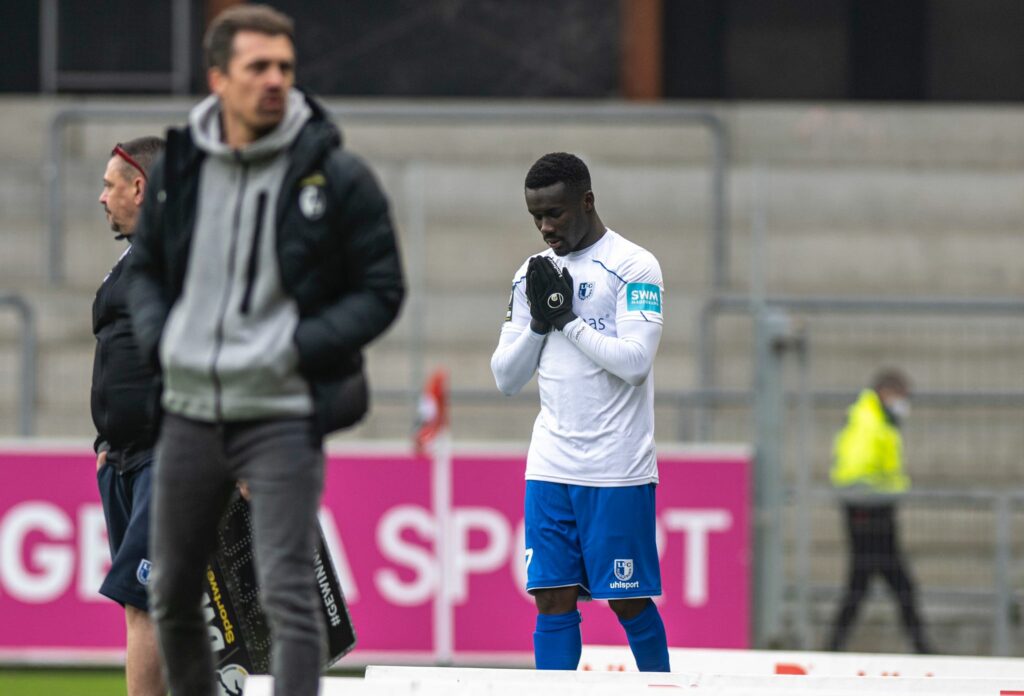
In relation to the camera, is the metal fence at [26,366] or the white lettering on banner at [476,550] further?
the metal fence at [26,366]

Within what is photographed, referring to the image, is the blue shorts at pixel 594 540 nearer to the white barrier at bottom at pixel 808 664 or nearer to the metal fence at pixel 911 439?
the white barrier at bottom at pixel 808 664

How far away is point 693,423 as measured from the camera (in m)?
11.9

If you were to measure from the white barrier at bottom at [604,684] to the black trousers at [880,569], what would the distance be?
4612 millimetres

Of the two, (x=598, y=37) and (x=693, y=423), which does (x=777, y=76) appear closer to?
(x=598, y=37)

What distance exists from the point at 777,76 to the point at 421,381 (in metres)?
6.67

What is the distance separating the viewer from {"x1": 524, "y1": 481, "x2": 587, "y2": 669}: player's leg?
6.52 metres

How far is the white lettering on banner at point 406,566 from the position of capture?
10.9 metres

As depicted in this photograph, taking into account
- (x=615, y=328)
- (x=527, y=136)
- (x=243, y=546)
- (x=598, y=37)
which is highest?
(x=598, y=37)

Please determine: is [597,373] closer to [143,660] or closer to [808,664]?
[143,660]

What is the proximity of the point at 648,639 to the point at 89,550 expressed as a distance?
5.13 metres

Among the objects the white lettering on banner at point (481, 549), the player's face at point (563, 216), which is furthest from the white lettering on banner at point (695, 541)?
the player's face at point (563, 216)

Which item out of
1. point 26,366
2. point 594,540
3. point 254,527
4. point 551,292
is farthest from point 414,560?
point 254,527

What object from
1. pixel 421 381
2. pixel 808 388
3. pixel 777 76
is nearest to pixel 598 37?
pixel 777 76

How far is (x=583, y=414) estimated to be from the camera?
646 centimetres
